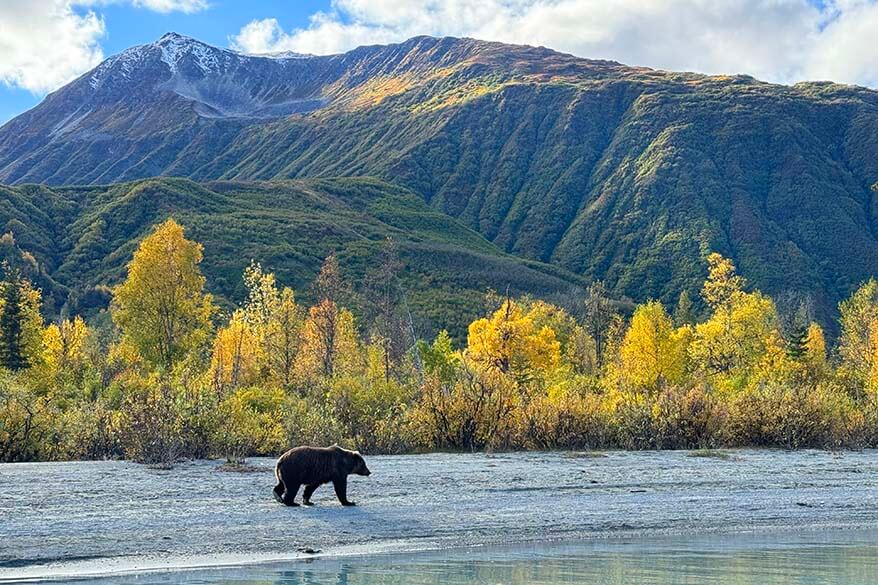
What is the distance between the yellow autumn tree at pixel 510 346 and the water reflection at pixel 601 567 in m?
29.9

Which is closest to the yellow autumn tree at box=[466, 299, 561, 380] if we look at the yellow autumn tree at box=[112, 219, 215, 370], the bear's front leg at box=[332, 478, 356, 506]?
the yellow autumn tree at box=[112, 219, 215, 370]

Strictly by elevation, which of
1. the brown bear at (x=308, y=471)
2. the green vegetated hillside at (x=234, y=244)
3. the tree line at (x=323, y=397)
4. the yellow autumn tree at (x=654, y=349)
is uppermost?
the green vegetated hillside at (x=234, y=244)

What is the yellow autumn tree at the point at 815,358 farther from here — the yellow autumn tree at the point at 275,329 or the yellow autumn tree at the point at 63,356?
the yellow autumn tree at the point at 63,356

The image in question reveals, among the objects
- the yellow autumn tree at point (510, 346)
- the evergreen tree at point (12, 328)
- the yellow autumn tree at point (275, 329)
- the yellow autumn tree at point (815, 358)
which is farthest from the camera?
the yellow autumn tree at point (815, 358)

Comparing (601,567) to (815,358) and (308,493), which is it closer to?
(308,493)

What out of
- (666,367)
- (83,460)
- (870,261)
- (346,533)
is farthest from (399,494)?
(870,261)

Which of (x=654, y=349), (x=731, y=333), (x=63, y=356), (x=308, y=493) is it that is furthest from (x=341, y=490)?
(x=731, y=333)

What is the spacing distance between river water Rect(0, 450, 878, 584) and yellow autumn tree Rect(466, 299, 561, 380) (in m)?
25.8

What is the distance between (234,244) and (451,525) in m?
107

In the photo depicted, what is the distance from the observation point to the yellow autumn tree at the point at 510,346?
46375mm

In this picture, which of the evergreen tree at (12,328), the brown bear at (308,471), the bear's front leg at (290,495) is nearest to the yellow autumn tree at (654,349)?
the evergreen tree at (12,328)

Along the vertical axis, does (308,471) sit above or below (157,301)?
below

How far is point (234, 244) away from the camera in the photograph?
387 feet

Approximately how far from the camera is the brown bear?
14.4 meters
